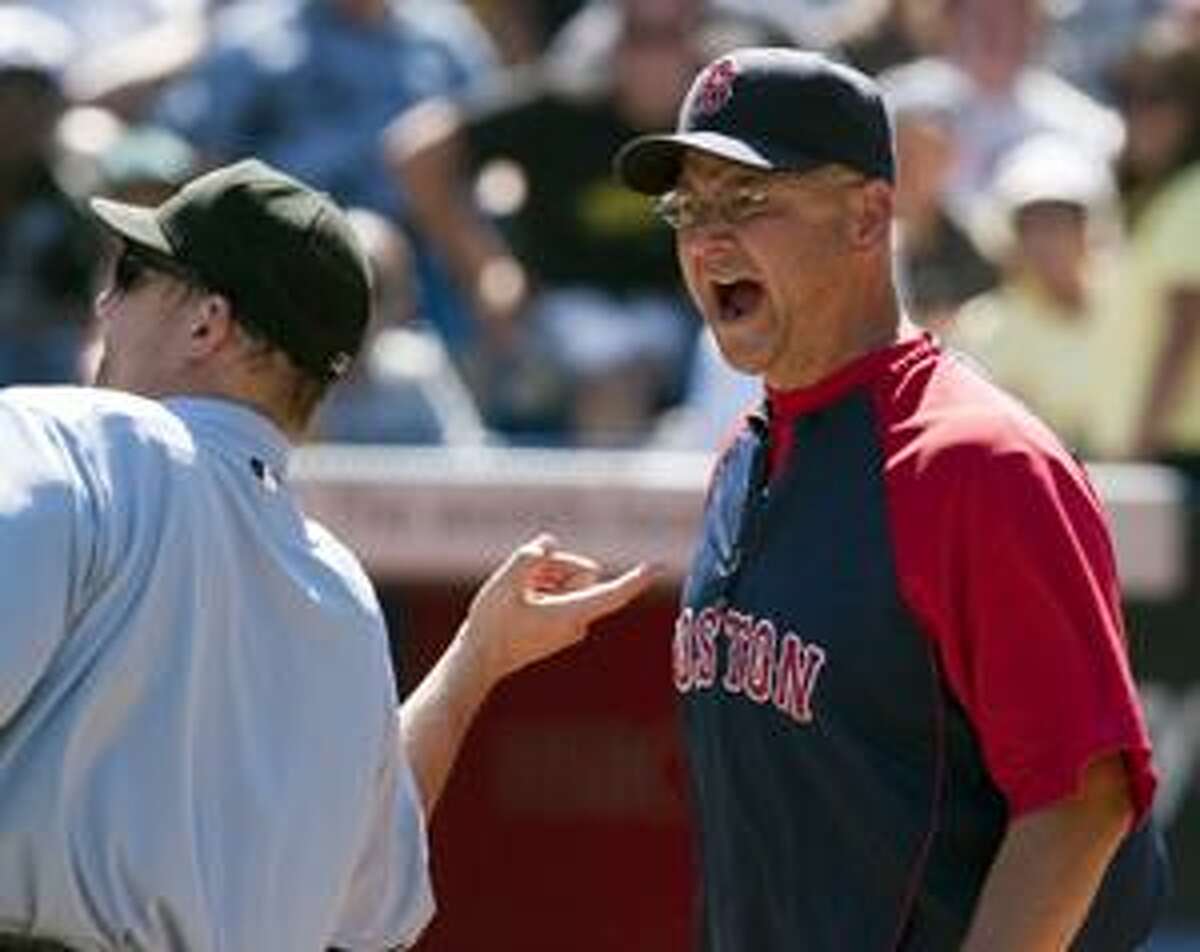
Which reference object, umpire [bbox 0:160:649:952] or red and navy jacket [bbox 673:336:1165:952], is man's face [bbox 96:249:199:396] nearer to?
umpire [bbox 0:160:649:952]

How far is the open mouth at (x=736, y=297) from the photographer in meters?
4.41

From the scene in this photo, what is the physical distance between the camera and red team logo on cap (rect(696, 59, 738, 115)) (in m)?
4.46

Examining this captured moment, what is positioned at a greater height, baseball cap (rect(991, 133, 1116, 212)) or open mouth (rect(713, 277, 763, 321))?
open mouth (rect(713, 277, 763, 321))

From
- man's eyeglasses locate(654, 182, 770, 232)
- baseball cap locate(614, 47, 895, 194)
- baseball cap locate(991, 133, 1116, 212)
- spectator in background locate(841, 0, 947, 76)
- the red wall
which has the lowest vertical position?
the red wall

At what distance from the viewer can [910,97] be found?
10.3 m

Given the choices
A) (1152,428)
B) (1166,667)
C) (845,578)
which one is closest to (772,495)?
(845,578)

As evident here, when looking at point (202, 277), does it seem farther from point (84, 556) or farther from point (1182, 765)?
point (1182, 765)

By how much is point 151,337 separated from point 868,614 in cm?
90

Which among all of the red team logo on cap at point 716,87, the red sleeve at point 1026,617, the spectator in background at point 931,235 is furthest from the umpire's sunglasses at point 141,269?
the spectator in background at point 931,235

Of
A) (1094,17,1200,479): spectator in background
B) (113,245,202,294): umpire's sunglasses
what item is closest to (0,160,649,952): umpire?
(113,245,202,294): umpire's sunglasses

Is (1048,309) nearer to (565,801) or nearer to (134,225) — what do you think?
(565,801)

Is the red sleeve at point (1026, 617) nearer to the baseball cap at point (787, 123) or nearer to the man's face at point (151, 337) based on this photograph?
the baseball cap at point (787, 123)

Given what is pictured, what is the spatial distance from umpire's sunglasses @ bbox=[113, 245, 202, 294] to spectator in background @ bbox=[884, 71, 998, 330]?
5.59 meters

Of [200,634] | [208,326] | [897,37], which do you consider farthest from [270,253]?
[897,37]
